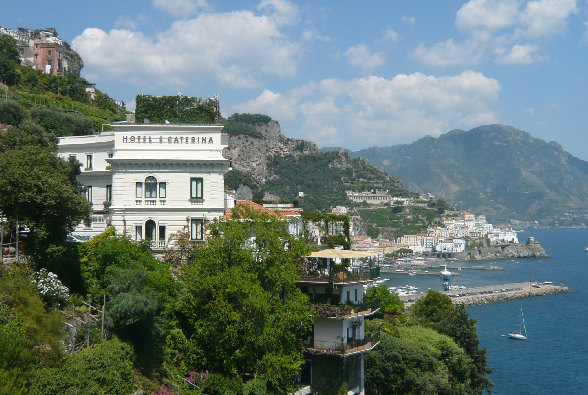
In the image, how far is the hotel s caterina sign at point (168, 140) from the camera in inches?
→ 1293

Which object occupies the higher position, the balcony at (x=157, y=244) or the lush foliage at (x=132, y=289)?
the balcony at (x=157, y=244)

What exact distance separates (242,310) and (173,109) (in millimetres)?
15764

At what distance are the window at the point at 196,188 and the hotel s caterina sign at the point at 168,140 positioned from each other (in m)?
2.08

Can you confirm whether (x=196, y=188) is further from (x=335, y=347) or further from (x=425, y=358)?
(x=425, y=358)

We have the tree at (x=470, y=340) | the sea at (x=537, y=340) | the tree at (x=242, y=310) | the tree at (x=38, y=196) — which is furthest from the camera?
the sea at (x=537, y=340)

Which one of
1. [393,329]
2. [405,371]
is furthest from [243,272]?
[393,329]

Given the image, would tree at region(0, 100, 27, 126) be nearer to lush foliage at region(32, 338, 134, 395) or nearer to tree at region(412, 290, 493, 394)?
lush foliage at region(32, 338, 134, 395)

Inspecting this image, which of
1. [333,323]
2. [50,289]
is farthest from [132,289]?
[333,323]

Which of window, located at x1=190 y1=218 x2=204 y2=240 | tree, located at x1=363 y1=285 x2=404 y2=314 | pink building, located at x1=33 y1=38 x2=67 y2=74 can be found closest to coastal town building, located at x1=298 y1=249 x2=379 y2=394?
window, located at x1=190 y1=218 x2=204 y2=240

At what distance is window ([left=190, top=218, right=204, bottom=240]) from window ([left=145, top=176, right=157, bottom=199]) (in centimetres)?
256

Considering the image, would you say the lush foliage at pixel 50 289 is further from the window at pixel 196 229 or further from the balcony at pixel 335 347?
the balcony at pixel 335 347

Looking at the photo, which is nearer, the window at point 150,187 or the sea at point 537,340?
the window at point 150,187

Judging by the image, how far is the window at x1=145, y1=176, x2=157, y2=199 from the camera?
3241 cm

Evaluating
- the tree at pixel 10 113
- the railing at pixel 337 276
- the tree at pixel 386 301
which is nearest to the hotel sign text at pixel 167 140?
the railing at pixel 337 276
